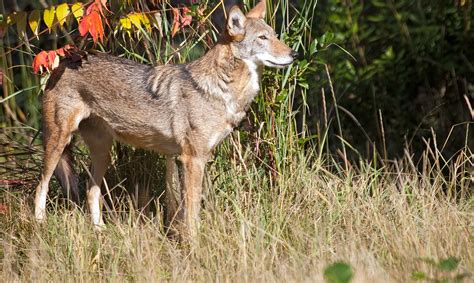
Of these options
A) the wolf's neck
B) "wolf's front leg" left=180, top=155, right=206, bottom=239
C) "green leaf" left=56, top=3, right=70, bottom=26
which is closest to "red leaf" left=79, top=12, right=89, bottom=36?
"green leaf" left=56, top=3, right=70, bottom=26

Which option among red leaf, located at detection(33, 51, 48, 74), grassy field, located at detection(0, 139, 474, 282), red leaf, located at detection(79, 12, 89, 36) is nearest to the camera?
grassy field, located at detection(0, 139, 474, 282)

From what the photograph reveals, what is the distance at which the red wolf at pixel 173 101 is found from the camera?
24.8ft

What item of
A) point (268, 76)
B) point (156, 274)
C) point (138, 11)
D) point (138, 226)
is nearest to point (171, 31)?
point (138, 11)

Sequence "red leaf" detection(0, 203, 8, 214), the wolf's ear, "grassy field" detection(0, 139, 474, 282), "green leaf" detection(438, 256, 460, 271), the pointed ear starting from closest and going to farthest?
"green leaf" detection(438, 256, 460, 271) → "grassy field" detection(0, 139, 474, 282) → the wolf's ear → the pointed ear → "red leaf" detection(0, 203, 8, 214)

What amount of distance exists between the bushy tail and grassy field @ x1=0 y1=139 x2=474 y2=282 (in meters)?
0.22

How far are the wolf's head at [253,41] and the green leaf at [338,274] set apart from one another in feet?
8.12

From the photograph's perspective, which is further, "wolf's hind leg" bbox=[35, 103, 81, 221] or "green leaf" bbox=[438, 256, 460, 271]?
"wolf's hind leg" bbox=[35, 103, 81, 221]

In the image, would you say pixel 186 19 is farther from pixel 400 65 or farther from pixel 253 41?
pixel 400 65

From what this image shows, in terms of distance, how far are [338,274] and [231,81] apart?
8.76 feet

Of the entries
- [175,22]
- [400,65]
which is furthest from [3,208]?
[400,65]

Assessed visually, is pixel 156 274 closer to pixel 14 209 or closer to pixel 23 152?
pixel 14 209

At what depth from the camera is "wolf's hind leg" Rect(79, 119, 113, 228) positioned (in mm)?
8102

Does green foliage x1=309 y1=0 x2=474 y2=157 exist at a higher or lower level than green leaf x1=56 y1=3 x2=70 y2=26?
lower

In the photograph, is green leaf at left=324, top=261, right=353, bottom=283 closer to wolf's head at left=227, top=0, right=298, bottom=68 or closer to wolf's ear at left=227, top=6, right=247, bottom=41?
wolf's head at left=227, top=0, right=298, bottom=68
